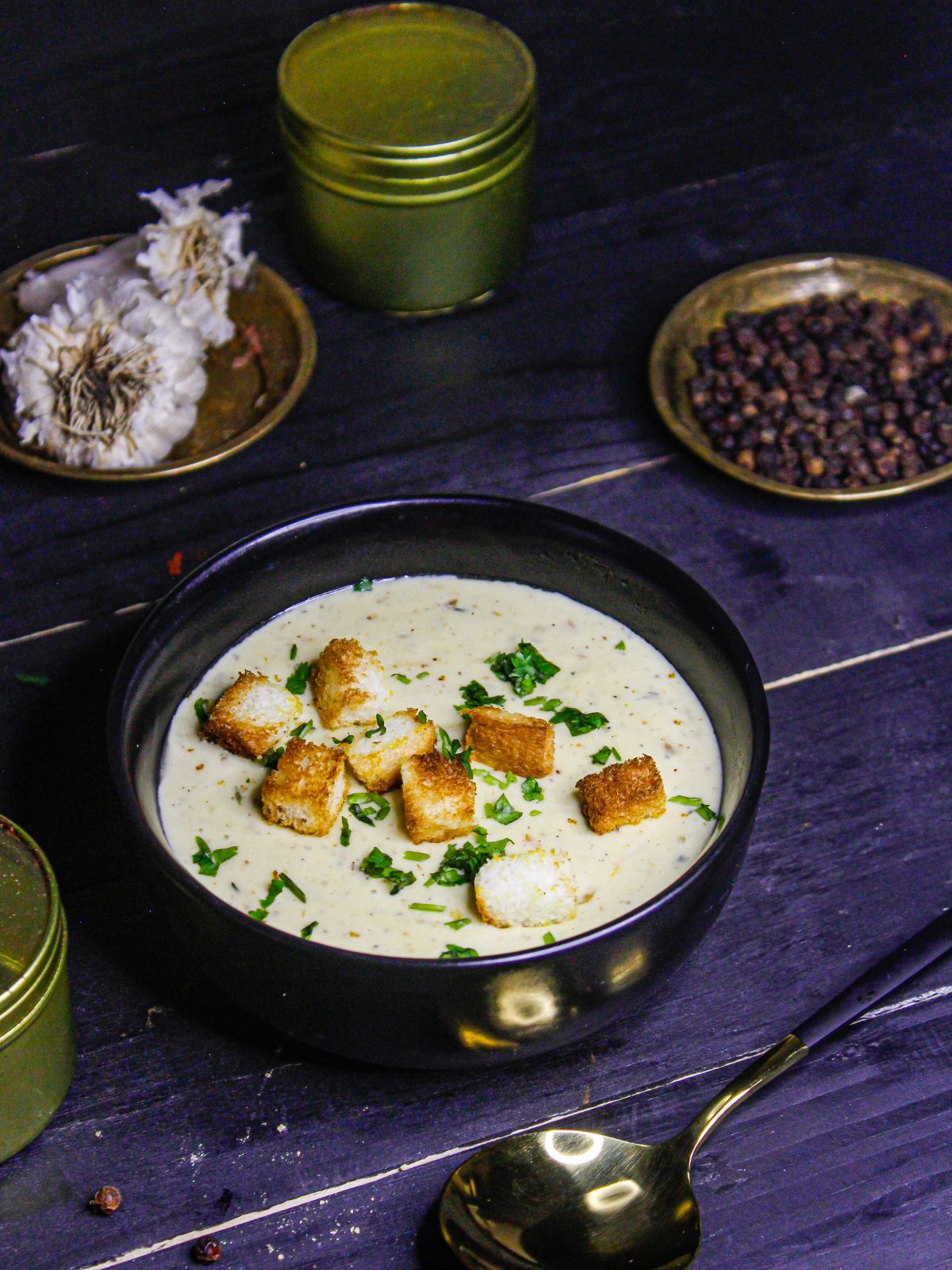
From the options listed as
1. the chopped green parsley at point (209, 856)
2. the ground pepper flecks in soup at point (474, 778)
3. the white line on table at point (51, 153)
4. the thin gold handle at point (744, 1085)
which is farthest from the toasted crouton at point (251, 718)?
the white line on table at point (51, 153)

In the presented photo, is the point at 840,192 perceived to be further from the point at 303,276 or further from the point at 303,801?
the point at 303,801

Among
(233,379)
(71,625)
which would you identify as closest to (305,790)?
(71,625)

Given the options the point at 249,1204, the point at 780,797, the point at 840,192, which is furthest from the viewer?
the point at 840,192

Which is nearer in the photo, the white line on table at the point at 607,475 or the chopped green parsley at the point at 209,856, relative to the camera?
the chopped green parsley at the point at 209,856

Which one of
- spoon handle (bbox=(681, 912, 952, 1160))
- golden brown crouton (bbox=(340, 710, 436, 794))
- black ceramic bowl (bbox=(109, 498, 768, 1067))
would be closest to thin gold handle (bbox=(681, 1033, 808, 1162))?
spoon handle (bbox=(681, 912, 952, 1160))

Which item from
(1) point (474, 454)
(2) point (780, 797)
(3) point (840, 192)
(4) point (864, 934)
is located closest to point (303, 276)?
(1) point (474, 454)

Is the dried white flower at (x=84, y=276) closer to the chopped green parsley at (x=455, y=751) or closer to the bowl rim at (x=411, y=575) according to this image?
the bowl rim at (x=411, y=575)
